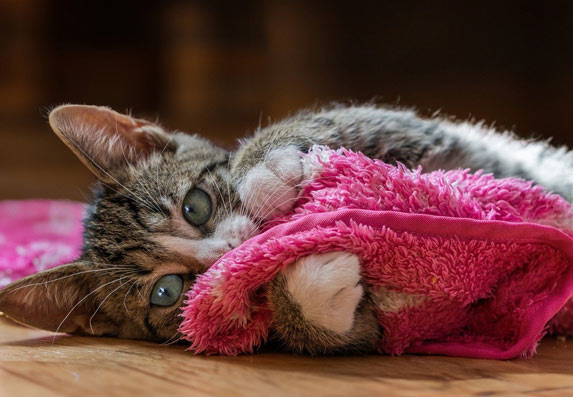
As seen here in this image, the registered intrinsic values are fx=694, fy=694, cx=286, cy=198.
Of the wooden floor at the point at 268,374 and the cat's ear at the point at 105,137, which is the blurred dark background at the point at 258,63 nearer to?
the cat's ear at the point at 105,137

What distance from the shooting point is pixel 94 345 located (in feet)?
3.67

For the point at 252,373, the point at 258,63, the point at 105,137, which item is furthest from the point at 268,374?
the point at 258,63

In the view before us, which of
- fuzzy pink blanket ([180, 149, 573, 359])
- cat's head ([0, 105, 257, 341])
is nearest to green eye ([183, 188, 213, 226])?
cat's head ([0, 105, 257, 341])

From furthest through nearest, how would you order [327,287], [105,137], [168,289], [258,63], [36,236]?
[258,63]
[36,236]
[105,137]
[168,289]
[327,287]

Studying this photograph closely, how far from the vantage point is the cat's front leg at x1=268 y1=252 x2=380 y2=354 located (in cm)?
90

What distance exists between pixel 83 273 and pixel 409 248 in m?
0.57

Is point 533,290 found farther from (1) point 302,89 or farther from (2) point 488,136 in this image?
(1) point 302,89

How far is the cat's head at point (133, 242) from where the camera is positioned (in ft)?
3.70

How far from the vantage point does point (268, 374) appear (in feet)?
2.94

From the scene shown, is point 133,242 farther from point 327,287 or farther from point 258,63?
point 258,63

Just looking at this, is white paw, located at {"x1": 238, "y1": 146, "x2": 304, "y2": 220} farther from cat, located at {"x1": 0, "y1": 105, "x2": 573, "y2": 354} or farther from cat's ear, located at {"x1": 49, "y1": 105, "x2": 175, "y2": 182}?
cat's ear, located at {"x1": 49, "y1": 105, "x2": 175, "y2": 182}

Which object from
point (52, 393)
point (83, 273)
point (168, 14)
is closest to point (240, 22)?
point (168, 14)

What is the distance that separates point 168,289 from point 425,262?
428 mm

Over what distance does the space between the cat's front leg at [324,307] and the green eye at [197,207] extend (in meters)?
0.25
